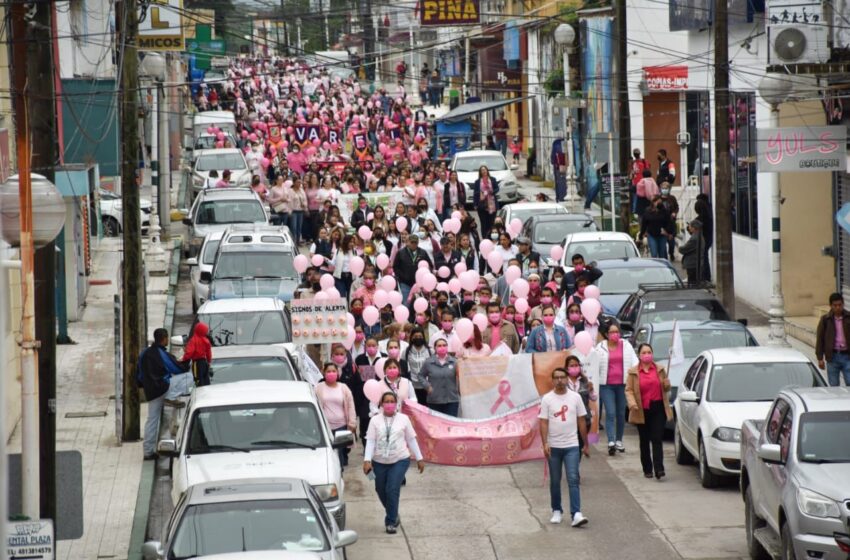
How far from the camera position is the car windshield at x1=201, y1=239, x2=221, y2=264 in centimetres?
2772

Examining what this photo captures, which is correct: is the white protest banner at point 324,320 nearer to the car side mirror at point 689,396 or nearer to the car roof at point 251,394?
the car roof at point 251,394

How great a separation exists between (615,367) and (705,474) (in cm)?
186

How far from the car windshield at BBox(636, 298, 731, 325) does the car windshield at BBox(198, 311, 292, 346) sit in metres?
5.05

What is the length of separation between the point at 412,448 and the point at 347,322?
536 centimetres

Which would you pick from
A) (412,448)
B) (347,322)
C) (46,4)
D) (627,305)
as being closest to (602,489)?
(412,448)

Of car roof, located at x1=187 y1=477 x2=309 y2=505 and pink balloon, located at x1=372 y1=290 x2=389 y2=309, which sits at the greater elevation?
pink balloon, located at x1=372 y1=290 x2=389 y2=309

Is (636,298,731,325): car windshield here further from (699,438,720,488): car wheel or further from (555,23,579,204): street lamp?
(555,23,579,204): street lamp

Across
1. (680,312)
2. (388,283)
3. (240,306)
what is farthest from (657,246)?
(240,306)

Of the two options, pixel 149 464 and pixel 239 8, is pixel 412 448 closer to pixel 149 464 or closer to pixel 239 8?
pixel 149 464

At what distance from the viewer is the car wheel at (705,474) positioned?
16156 mm

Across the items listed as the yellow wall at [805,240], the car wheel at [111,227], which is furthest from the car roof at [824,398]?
the car wheel at [111,227]

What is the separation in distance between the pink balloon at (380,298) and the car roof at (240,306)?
1.33 m

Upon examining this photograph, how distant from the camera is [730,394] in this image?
54.1 ft

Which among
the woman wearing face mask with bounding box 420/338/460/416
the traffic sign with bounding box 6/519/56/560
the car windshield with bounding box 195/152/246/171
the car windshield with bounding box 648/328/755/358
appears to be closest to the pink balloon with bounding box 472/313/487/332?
the woman wearing face mask with bounding box 420/338/460/416
